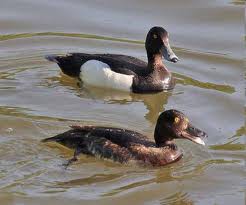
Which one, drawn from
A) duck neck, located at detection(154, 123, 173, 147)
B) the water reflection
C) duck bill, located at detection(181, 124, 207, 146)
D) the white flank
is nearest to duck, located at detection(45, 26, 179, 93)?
the white flank

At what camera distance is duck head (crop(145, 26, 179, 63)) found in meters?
13.3

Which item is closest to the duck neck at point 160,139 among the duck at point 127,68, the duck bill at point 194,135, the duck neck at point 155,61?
the duck bill at point 194,135

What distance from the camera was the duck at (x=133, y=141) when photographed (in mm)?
10312

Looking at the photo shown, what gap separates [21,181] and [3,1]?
22.9ft

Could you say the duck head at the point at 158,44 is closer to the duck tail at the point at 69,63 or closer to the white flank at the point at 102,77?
the white flank at the point at 102,77

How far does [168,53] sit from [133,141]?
127 inches

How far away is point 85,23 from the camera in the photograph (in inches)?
595

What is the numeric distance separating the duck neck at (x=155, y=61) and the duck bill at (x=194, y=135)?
3.04 m

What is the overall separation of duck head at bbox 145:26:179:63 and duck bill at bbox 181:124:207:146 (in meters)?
2.90

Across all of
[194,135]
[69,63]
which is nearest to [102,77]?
[69,63]

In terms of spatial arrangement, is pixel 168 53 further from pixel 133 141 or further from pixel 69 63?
pixel 133 141

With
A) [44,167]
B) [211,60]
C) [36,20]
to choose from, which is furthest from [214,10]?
[44,167]

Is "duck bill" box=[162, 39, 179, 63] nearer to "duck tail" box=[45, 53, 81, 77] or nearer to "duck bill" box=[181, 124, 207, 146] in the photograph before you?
"duck tail" box=[45, 53, 81, 77]

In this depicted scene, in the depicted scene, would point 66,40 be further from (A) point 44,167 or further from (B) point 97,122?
(A) point 44,167
